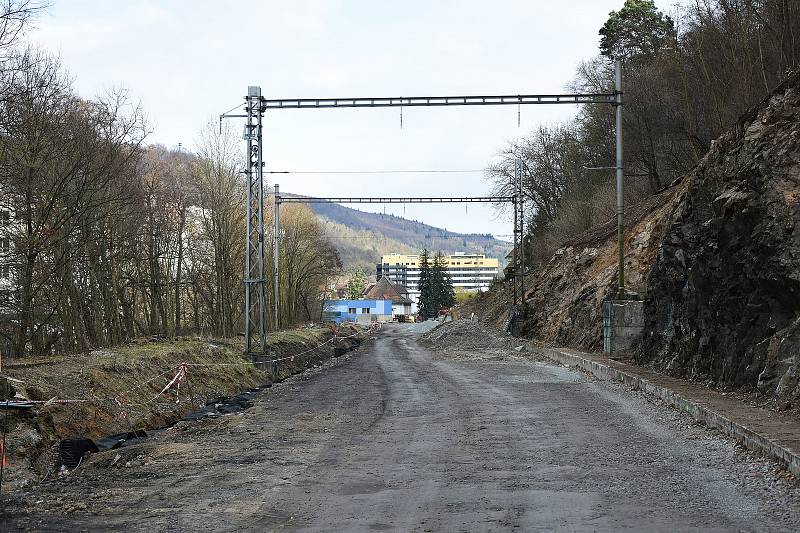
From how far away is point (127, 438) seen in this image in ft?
47.3

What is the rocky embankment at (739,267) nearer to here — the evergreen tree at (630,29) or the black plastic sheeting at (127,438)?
the black plastic sheeting at (127,438)

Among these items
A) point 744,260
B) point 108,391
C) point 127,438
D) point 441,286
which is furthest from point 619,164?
point 441,286

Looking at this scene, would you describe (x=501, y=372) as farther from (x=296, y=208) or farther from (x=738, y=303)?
(x=296, y=208)

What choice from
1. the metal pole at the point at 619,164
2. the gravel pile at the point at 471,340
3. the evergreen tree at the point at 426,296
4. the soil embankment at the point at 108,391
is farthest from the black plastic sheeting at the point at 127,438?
the evergreen tree at the point at 426,296

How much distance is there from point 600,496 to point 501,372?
19.6 m

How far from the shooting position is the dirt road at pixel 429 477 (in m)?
7.82

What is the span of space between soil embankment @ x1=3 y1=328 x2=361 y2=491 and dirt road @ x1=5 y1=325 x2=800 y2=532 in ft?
3.03

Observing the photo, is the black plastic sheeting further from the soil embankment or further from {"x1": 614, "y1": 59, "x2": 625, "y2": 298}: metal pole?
{"x1": 614, "y1": 59, "x2": 625, "y2": 298}: metal pole

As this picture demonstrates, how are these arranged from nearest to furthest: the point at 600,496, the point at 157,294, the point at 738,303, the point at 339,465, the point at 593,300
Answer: the point at 600,496, the point at 339,465, the point at 738,303, the point at 593,300, the point at 157,294

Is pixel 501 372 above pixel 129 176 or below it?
below

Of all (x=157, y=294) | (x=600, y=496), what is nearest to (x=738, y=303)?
(x=600, y=496)

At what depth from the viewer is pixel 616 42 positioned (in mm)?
63281

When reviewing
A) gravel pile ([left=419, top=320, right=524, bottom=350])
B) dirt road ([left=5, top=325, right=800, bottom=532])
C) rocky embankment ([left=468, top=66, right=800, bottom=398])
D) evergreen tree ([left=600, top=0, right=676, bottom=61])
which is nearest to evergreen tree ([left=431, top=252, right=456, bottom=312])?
evergreen tree ([left=600, top=0, right=676, bottom=61])

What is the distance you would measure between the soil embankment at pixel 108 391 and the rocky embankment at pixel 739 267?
11.4 m
